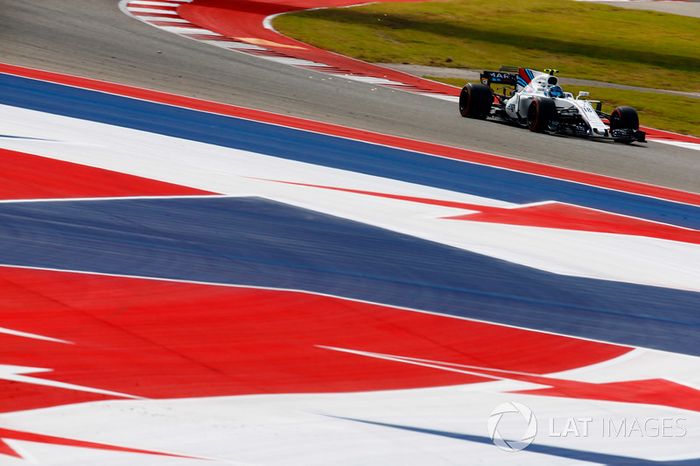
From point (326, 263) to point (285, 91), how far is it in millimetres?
9197

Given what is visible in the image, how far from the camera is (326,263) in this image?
7242 mm

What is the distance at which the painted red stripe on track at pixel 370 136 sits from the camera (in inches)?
491

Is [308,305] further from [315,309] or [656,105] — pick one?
[656,105]

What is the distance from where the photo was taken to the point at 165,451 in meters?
4.19

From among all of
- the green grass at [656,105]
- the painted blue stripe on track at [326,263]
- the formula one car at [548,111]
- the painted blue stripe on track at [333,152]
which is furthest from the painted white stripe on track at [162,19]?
the painted blue stripe on track at [326,263]

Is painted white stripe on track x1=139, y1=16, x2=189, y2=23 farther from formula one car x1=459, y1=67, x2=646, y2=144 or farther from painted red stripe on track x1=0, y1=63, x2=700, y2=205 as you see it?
formula one car x1=459, y1=67, x2=646, y2=144

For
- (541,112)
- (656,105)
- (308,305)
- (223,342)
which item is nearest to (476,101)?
(541,112)

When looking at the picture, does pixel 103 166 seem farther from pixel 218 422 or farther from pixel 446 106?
pixel 446 106

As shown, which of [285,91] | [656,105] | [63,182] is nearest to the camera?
[63,182]

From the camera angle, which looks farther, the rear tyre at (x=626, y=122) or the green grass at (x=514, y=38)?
the green grass at (x=514, y=38)

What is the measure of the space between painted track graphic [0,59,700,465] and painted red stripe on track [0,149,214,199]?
0.03 m

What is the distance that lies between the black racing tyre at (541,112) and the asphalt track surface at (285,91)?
0.26 m

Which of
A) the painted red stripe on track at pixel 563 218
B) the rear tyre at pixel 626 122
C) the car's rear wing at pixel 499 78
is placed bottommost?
the painted red stripe on track at pixel 563 218

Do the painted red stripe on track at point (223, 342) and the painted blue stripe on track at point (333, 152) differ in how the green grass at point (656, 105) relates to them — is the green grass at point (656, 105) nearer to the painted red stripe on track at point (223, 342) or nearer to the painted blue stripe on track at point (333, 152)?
the painted blue stripe on track at point (333, 152)
